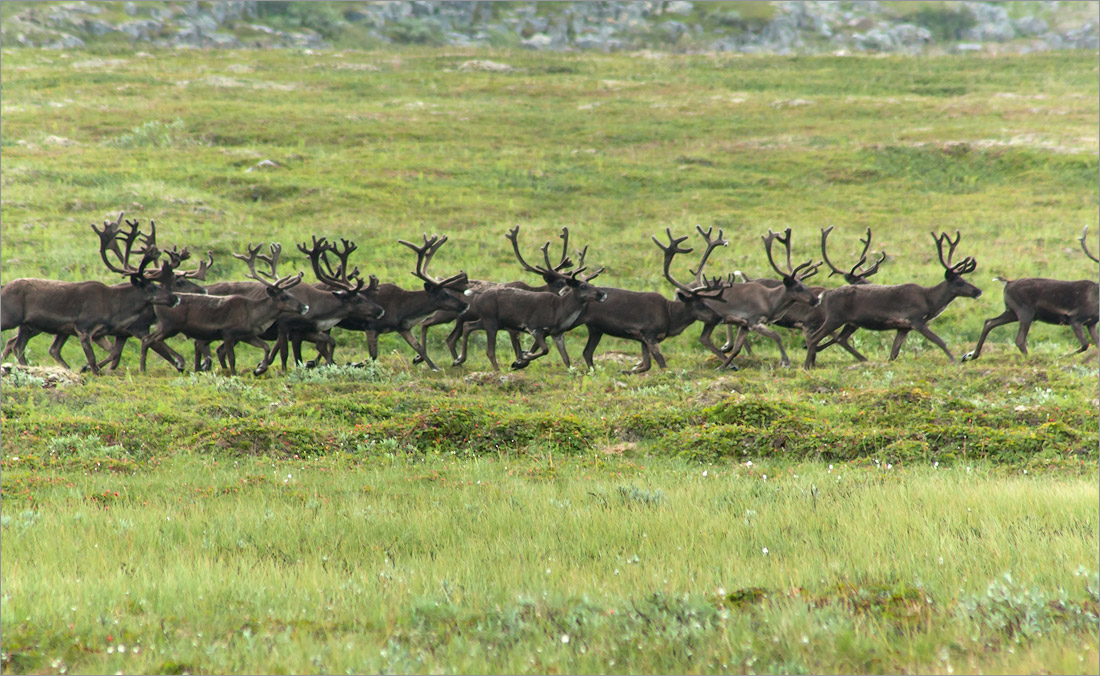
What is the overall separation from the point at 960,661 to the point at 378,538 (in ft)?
14.5

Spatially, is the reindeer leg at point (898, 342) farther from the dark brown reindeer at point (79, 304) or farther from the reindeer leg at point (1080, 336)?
the dark brown reindeer at point (79, 304)

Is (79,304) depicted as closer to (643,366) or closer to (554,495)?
(643,366)

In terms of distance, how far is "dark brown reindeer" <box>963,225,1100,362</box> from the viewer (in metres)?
19.7

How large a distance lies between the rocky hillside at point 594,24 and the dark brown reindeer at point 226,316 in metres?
90.8

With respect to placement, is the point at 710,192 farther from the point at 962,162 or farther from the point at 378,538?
the point at 378,538

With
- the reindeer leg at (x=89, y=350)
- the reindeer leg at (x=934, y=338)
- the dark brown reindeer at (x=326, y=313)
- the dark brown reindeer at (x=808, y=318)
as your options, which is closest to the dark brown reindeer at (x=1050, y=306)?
the reindeer leg at (x=934, y=338)

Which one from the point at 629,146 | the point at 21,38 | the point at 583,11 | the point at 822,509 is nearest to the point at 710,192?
the point at 629,146

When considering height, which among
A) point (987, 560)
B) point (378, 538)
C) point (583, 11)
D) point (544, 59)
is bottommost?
point (378, 538)

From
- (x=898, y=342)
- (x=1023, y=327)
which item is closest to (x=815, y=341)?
(x=898, y=342)

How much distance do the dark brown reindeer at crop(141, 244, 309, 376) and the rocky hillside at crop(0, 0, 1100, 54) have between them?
9085cm

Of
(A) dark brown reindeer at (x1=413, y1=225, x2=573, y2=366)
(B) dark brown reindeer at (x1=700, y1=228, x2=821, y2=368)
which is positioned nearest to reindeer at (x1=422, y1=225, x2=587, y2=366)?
(A) dark brown reindeer at (x1=413, y1=225, x2=573, y2=366)

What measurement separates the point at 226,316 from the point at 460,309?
4431mm

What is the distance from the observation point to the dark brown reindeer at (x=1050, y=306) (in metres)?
19.7

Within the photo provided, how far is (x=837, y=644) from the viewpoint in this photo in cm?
530
